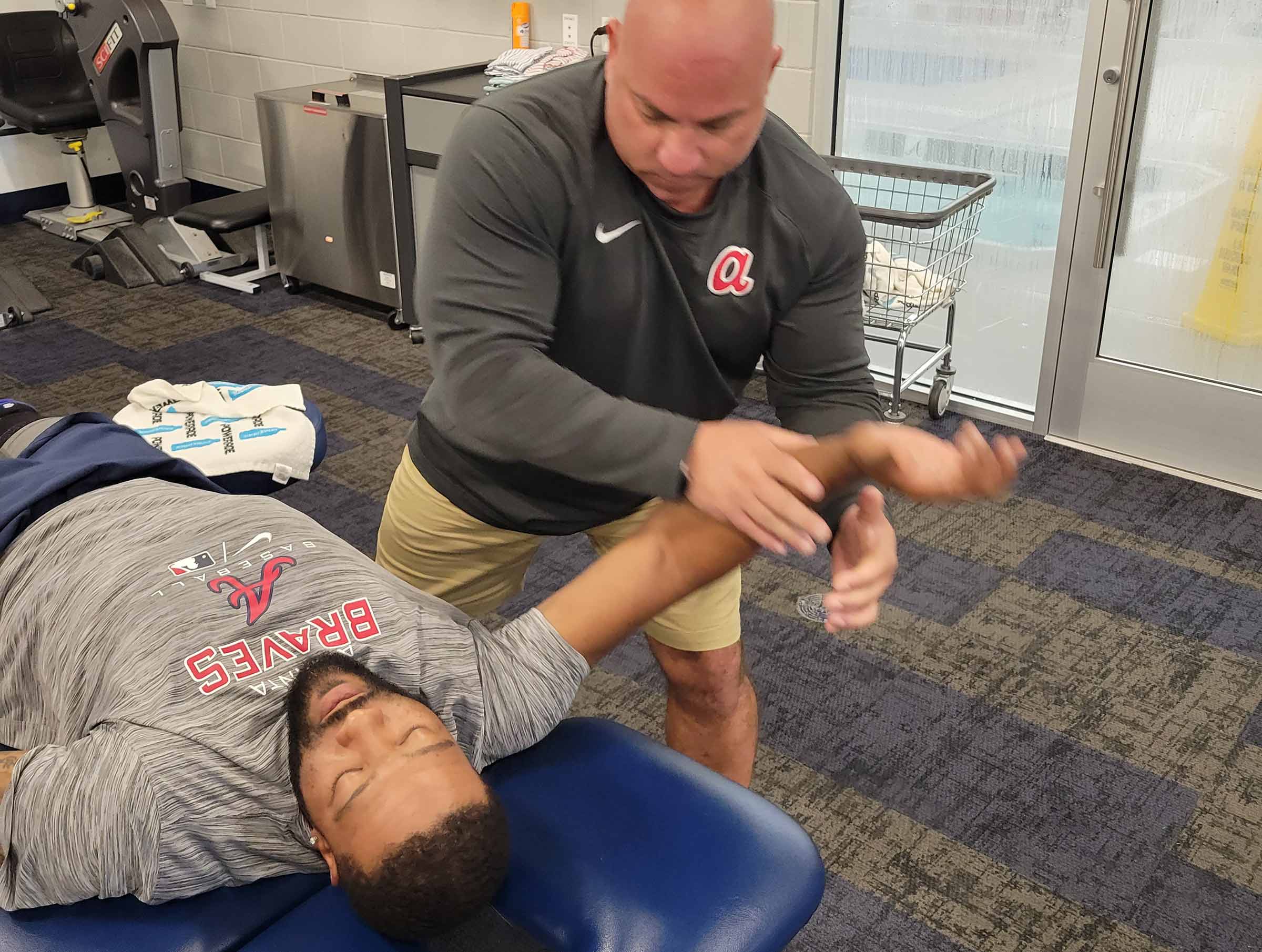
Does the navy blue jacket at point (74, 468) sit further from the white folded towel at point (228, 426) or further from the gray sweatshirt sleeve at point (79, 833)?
the gray sweatshirt sleeve at point (79, 833)

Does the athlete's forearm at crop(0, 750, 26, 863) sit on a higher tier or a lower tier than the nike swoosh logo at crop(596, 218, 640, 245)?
lower

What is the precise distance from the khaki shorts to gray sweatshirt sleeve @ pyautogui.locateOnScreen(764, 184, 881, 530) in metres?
0.24

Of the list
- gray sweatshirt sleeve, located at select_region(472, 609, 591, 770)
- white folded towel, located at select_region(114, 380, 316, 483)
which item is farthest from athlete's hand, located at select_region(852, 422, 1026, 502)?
white folded towel, located at select_region(114, 380, 316, 483)

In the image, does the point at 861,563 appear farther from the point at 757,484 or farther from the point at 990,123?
the point at 990,123

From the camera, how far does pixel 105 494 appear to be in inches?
59.9

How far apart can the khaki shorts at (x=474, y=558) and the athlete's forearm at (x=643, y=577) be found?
204 mm

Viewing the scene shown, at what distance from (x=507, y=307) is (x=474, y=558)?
1.58 ft

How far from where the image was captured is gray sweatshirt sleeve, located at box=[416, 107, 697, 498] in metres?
1.10

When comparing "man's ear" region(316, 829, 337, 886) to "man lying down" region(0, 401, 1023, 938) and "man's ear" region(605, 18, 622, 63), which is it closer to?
"man lying down" region(0, 401, 1023, 938)

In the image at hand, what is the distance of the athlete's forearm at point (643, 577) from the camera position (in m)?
1.19

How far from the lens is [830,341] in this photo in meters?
1.34

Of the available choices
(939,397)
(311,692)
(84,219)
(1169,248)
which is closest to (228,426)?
(311,692)

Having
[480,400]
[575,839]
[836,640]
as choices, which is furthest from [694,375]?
[836,640]

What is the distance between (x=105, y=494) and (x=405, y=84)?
2321 millimetres
